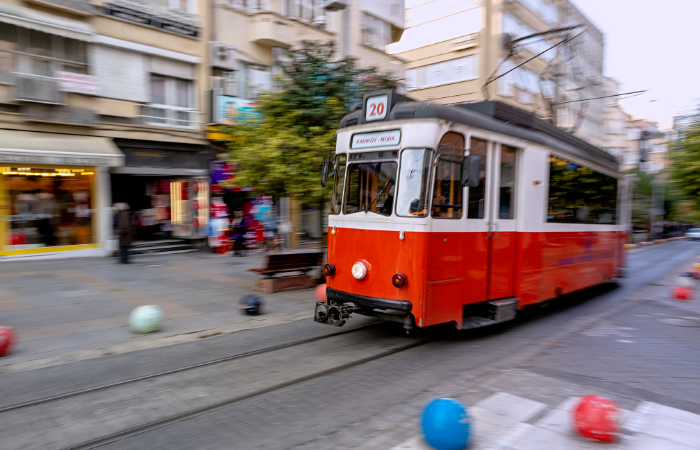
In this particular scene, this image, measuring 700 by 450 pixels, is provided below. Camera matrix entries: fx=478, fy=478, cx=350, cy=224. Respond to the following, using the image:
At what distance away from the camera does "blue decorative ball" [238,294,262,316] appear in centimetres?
834

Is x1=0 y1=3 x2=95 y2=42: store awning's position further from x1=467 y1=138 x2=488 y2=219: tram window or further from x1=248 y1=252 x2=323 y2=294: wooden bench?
x1=467 y1=138 x2=488 y2=219: tram window

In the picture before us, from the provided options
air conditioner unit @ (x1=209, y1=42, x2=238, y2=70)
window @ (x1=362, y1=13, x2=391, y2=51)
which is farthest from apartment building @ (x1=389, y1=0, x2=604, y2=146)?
air conditioner unit @ (x1=209, y1=42, x2=238, y2=70)

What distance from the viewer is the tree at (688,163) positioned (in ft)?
26.8

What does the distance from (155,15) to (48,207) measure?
7023mm

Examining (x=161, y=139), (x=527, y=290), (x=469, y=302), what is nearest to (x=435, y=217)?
(x=469, y=302)

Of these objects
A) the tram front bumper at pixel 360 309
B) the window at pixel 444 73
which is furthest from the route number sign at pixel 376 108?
the window at pixel 444 73

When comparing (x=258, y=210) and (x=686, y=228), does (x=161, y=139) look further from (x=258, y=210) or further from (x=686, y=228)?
(x=686, y=228)

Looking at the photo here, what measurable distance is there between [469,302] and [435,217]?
4.81ft

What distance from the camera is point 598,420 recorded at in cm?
Result: 383

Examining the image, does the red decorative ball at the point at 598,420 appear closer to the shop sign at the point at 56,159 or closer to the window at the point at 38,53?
the shop sign at the point at 56,159

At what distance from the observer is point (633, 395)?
16.3ft

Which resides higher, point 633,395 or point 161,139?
point 161,139

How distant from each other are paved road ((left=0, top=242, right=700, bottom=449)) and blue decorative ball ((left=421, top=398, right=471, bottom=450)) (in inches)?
16.7

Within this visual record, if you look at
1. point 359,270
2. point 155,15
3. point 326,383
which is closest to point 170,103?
point 155,15
